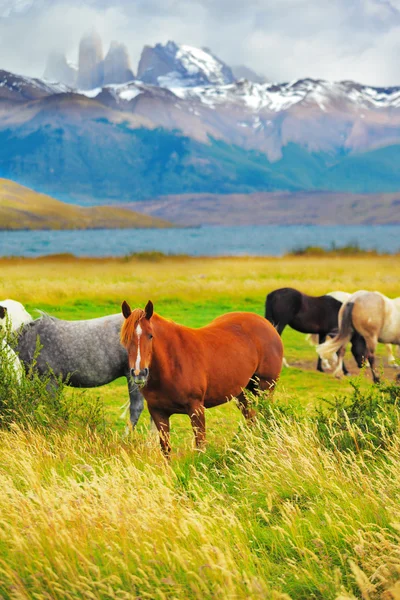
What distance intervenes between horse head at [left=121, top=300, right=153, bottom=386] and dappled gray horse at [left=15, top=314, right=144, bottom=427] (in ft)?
10.00

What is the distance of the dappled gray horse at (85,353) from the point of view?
10.1 metres

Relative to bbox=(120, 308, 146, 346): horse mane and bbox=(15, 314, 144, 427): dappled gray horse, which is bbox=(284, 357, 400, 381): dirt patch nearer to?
bbox=(15, 314, 144, 427): dappled gray horse

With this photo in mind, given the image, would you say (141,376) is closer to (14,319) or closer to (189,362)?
(189,362)

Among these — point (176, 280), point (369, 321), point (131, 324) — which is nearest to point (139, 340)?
point (131, 324)

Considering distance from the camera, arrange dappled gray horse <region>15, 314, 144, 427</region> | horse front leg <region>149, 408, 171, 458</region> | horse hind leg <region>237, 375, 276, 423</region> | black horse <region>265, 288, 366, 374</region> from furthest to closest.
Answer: black horse <region>265, 288, 366, 374</region> < dappled gray horse <region>15, 314, 144, 427</region> < horse hind leg <region>237, 375, 276, 423</region> < horse front leg <region>149, 408, 171, 458</region>

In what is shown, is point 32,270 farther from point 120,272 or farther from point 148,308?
point 148,308

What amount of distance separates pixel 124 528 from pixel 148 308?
8.52 feet

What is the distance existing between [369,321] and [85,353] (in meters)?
7.40

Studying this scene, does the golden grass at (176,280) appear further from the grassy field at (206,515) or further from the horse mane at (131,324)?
the horse mane at (131,324)

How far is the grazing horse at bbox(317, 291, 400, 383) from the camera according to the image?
50.6 ft

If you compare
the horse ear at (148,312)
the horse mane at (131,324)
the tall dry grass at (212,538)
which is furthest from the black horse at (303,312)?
the tall dry grass at (212,538)

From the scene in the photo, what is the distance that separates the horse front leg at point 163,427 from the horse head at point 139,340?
28.8 inches

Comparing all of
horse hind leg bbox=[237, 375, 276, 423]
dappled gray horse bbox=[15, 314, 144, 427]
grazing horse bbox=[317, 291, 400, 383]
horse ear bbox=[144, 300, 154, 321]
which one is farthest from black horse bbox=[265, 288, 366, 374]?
horse ear bbox=[144, 300, 154, 321]

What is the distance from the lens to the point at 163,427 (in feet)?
24.8
